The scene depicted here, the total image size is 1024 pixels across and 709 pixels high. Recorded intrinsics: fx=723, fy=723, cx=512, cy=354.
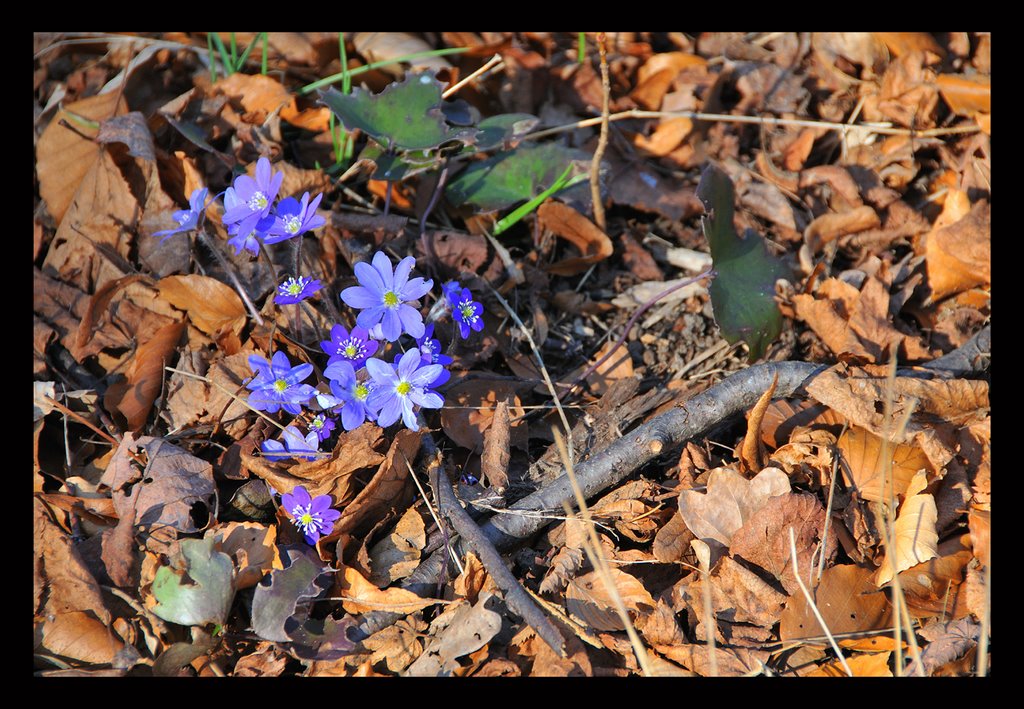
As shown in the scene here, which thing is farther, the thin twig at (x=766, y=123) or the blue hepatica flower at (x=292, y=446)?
the thin twig at (x=766, y=123)

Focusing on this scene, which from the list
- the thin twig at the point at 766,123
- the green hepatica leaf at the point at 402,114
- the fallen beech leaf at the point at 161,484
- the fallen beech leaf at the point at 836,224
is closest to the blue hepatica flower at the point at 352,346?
the fallen beech leaf at the point at 161,484

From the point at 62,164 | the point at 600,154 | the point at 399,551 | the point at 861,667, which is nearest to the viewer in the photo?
the point at 861,667

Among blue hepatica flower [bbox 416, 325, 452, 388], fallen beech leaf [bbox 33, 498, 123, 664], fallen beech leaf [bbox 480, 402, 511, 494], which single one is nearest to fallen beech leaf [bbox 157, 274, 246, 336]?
blue hepatica flower [bbox 416, 325, 452, 388]

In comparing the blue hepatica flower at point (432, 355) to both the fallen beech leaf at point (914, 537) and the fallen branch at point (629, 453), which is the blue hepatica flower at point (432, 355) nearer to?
the fallen branch at point (629, 453)

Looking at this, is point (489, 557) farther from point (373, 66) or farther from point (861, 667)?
point (373, 66)

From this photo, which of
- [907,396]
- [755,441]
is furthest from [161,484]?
[907,396]
